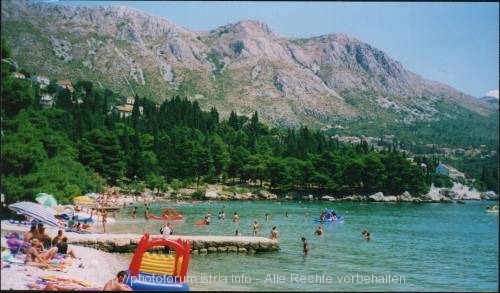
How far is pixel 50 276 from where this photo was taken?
10.9 meters

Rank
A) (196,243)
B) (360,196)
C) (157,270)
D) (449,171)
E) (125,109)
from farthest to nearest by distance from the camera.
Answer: (125,109), (449,171), (360,196), (196,243), (157,270)

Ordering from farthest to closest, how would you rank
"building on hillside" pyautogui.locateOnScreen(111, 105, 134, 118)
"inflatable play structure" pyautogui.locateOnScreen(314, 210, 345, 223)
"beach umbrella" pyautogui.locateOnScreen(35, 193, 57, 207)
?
"building on hillside" pyautogui.locateOnScreen(111, 105, 134, 118), "inflatable play structure" pyautogui.locateOnScreen(314, 210, 345, 223), "beach umbrella" pyautogui.locateOnScreen(35, 193, 57, 207)

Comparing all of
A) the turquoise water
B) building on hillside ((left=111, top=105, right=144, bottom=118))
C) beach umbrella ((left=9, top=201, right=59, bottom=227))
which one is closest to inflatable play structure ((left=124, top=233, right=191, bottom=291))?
the turquoise water

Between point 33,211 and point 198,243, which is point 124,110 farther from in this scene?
point 33,211

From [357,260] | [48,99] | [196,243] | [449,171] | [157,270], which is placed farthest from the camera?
[48,99]

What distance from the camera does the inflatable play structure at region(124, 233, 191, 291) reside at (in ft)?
33.3

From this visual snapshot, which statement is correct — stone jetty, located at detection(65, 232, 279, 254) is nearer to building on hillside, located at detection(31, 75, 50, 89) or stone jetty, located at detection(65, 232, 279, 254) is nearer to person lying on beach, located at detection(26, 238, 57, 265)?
person lying on beach, located at detection(26, 238, 57, 265)

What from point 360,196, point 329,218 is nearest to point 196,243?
point 329,218

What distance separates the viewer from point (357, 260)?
17703 mm

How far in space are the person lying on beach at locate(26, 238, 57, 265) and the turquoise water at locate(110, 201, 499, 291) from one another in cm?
378

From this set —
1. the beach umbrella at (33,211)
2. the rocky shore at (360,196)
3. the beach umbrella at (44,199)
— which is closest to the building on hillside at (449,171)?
the rocky shore at (360,196)

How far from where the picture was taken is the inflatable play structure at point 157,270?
10.2 meters

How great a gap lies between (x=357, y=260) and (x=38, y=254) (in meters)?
11.2

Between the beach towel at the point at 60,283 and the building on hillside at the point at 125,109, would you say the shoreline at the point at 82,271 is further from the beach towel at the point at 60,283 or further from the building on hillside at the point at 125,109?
the building on hillside at the point at 125,109
